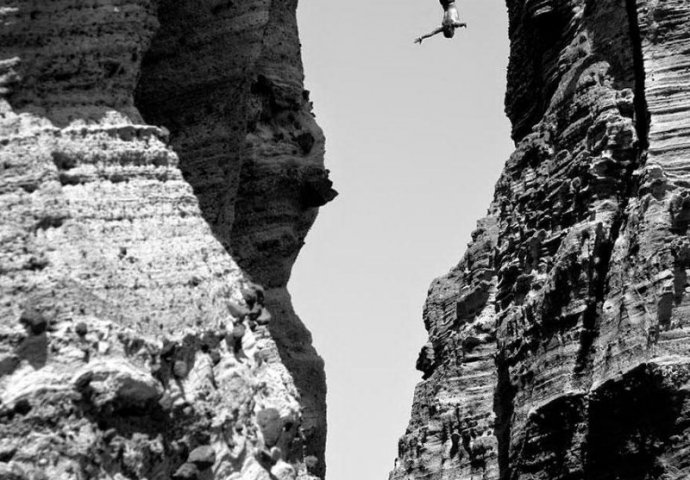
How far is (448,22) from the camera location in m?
49.4

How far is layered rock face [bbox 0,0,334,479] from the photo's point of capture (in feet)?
102

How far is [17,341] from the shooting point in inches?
1235

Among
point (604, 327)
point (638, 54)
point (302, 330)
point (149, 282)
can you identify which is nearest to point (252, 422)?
point (149, 282)

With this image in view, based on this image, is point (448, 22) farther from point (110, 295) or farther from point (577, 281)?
point (110, 295)

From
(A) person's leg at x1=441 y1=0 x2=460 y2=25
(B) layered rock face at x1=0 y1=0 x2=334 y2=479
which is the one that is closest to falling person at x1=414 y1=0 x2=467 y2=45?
(A) person's leg at x1=441 y1=0 x2=460 y2=25

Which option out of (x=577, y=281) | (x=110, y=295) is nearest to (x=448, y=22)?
(x=577, y=281)

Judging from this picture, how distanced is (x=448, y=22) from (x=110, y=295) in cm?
1829

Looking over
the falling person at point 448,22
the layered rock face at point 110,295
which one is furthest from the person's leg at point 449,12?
the layered rock face at point 110,295

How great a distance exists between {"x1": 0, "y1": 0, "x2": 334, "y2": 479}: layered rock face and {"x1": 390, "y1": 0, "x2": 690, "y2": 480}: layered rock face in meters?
8.73

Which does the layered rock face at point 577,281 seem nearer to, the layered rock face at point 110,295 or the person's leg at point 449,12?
the person's leg at point 449,12

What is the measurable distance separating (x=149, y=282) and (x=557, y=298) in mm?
14268

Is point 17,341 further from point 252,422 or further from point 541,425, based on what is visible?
point 541,425

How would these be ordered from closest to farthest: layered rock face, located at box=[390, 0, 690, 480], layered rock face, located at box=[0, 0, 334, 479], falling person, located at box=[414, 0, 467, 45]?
layered rock face, located at box=[0, 0, 334, 479] → layered rock face, located at box=[390, 0, 690, 480] → falling person, located at box=[414, 0, 467, 45]

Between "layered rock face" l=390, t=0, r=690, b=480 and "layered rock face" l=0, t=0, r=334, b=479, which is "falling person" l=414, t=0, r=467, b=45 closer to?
"layered rock face" l=390, t=0, r=690, b=480
